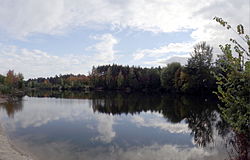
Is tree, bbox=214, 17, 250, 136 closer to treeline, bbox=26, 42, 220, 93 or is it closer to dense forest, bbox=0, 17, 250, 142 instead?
dense forest, bbox=0, 17, 250, 142

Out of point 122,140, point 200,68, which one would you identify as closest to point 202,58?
point 200,68

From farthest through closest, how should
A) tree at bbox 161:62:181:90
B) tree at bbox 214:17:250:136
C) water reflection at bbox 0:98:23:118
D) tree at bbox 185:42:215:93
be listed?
tree at bbox 161:62:181:90 < tree at bbox 185:42:215:93 < water reflection at bbox 0:98:23:118 < tree at bbox 214:17:250:136

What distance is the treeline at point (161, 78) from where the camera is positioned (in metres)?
54.4

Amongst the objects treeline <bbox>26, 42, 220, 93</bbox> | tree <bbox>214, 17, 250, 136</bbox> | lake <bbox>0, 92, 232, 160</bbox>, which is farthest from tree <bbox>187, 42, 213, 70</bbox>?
tree <bbox>214, 17, 250, 136</bbox>

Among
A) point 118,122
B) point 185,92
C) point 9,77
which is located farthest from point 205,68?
point 9,77

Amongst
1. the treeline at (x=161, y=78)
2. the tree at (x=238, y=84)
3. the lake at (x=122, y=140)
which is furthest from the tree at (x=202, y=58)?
the tree at (x=238, y=84)

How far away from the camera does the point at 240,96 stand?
169 inches

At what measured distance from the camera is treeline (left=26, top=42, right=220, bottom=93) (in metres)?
54.4

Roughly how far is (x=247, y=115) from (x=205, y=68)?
5372 centimetres

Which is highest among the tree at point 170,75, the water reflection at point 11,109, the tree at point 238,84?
the tree at point 170,75

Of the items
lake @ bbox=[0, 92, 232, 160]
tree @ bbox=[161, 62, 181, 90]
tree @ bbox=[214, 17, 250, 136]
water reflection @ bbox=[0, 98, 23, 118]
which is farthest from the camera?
tree @ bbox=[161, 62, 181, 90]

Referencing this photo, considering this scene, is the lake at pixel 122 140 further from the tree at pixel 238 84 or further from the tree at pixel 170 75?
the tree at pixel 170 75

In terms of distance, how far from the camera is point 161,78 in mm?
69688

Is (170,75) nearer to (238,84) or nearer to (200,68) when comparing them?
(200,68)
